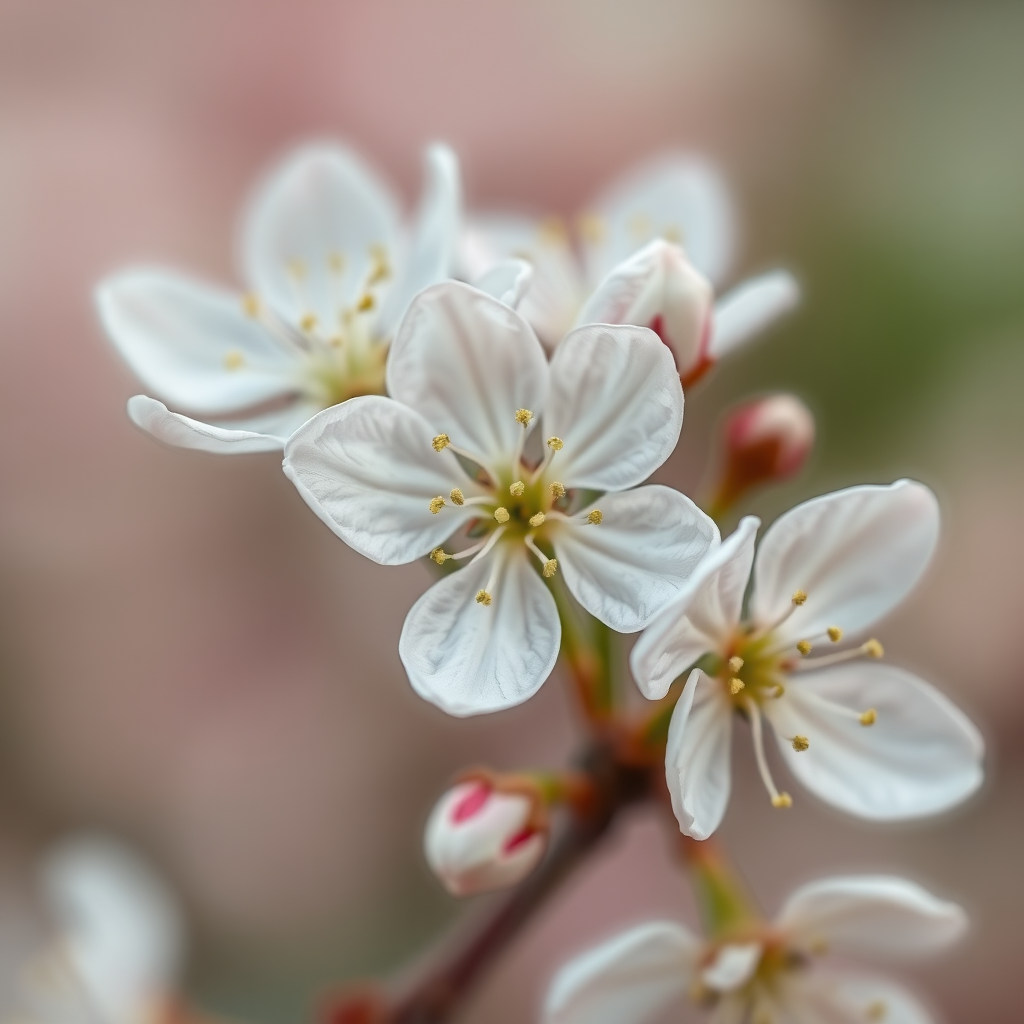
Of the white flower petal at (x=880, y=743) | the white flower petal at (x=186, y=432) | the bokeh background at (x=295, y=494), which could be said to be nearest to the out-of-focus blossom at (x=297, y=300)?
the white flower petal at (x=186, y=432)

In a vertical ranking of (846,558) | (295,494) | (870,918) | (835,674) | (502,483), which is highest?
(502,483)

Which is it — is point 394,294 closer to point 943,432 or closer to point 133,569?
point 943,432

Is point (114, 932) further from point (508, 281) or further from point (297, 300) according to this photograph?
point (508, 281)

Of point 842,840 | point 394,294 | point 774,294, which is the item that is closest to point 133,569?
point 842,840

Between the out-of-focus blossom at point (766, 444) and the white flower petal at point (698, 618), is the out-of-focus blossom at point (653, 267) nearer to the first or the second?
the out-of-focus blossom at point (766, 444)

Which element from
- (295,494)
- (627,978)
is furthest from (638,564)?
(295,494)

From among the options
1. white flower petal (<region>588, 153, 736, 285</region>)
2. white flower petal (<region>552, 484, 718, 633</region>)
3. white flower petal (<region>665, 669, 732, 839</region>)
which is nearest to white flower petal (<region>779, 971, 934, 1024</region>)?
white flower petal (<region>665, 669, 732, 839</region>)

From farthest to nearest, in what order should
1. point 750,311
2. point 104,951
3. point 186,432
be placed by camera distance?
1. point 104,951
2. point 750,311
3. point 186,432

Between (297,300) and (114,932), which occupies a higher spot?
(297,300)
